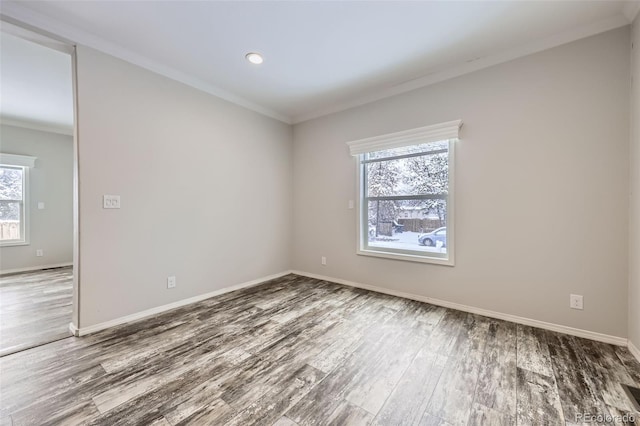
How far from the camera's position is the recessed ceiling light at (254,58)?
2537 millimetres

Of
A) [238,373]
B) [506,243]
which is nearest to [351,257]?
[506,243]

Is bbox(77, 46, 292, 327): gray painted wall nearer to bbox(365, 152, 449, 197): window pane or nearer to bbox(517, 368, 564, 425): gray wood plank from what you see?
bbox(365, 152, 449, 197): window pane

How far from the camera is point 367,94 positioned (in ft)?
11.2

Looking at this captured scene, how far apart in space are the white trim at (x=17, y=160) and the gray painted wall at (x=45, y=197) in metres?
0.09

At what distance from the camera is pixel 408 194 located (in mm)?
3223

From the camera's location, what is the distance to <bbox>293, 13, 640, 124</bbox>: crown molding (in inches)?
82.8

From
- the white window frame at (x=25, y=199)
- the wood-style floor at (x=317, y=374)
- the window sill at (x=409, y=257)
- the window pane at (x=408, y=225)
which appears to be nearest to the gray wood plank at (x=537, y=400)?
the wood-style floor at (x=317, y=374)

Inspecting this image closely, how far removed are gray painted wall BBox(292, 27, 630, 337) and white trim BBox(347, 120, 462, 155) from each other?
101 mm

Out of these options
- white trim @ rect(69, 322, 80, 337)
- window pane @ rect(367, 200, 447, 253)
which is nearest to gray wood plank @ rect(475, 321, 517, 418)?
window pane @ rect(367, 200, 447, 253)

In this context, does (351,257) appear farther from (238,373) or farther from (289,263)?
(238,373)

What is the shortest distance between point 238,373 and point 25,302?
10.6 feet

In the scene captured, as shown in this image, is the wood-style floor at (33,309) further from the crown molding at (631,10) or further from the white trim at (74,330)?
the crown molding at (631,10)

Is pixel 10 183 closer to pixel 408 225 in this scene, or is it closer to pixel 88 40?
pixel 88 40

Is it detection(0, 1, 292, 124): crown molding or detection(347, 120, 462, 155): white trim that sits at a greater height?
detection(0, 1, 292, 124): crown molding
